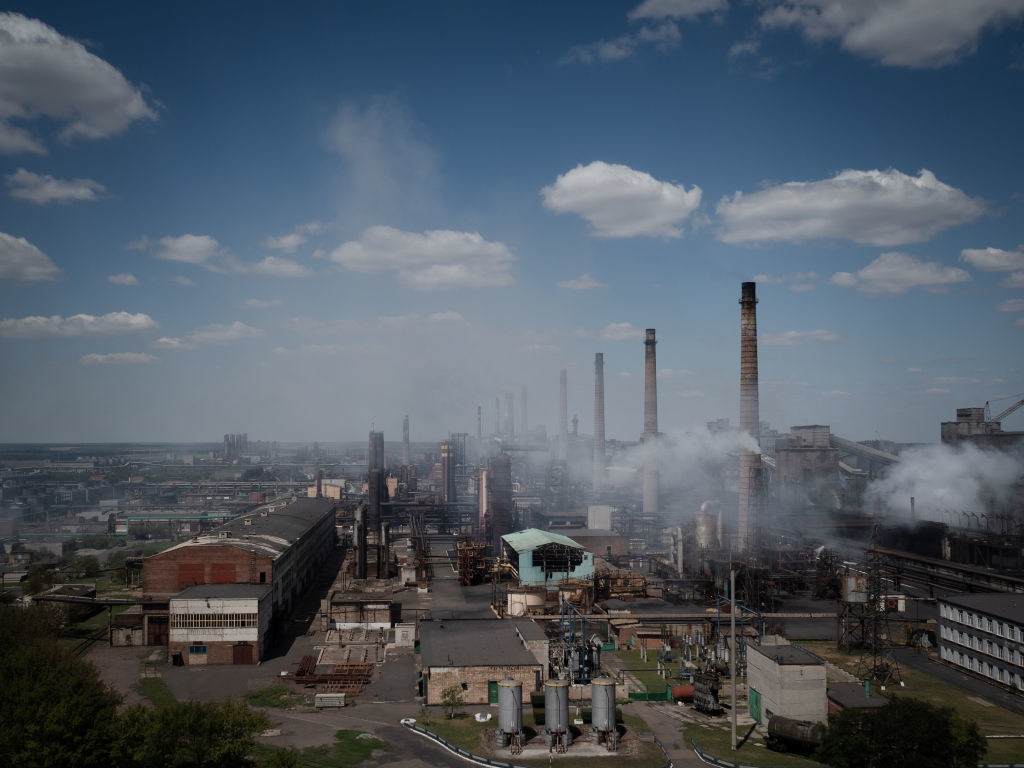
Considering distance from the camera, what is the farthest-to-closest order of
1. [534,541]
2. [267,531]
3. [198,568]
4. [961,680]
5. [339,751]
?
[267,531], [534,541], [198,568], [961,680], [339,751]

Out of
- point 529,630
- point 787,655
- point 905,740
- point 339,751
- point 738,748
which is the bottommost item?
point 738,748

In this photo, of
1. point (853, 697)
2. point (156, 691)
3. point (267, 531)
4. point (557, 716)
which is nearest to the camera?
point (557, 716)

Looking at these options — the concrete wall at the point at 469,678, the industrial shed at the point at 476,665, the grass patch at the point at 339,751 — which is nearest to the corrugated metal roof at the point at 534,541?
the industrial shed at the point at 476,665

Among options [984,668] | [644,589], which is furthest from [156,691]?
[984,668]

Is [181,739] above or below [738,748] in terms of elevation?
above

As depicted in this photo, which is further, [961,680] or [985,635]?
[985,635]

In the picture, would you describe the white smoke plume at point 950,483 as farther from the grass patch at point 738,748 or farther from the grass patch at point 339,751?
the grass patch at point 339,751

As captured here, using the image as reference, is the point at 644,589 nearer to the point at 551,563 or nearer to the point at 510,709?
the point at 551,563
